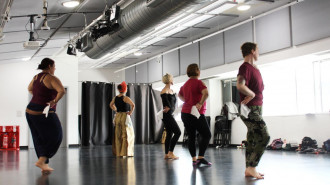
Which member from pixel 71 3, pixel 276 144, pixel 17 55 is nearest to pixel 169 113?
pixel 71 3

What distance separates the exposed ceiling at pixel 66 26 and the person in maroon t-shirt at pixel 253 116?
375cm

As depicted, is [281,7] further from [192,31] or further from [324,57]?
[192,31]

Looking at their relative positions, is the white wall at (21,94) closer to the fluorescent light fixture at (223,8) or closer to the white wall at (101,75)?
the white wall at (101,75)

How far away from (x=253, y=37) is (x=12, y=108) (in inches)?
278

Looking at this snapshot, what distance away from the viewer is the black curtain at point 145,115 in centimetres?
1267

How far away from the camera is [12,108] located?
11.9 meters

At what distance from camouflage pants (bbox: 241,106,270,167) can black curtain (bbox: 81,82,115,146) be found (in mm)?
8329

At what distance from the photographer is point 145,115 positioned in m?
12.9

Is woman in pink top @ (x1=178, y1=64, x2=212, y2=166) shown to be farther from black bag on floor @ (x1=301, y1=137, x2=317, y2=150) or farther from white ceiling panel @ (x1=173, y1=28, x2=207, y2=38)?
white ceiling panel @ (x1=173, y1=28, x2=207, y2=38)

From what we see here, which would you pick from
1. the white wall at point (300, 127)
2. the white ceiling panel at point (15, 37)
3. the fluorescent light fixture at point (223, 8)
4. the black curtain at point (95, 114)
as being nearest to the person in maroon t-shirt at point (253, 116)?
the fluorescent light fixture at point (223, 8)

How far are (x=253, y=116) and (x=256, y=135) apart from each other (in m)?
0.17

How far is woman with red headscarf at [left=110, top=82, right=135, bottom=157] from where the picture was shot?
277 inches

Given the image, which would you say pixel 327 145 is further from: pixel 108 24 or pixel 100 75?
pixel 100 75

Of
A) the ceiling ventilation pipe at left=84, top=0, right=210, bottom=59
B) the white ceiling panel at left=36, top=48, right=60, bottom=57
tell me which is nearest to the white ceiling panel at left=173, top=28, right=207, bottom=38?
the ceiling ventilation pipe at left=84, top=0, right=210, bottom=59
